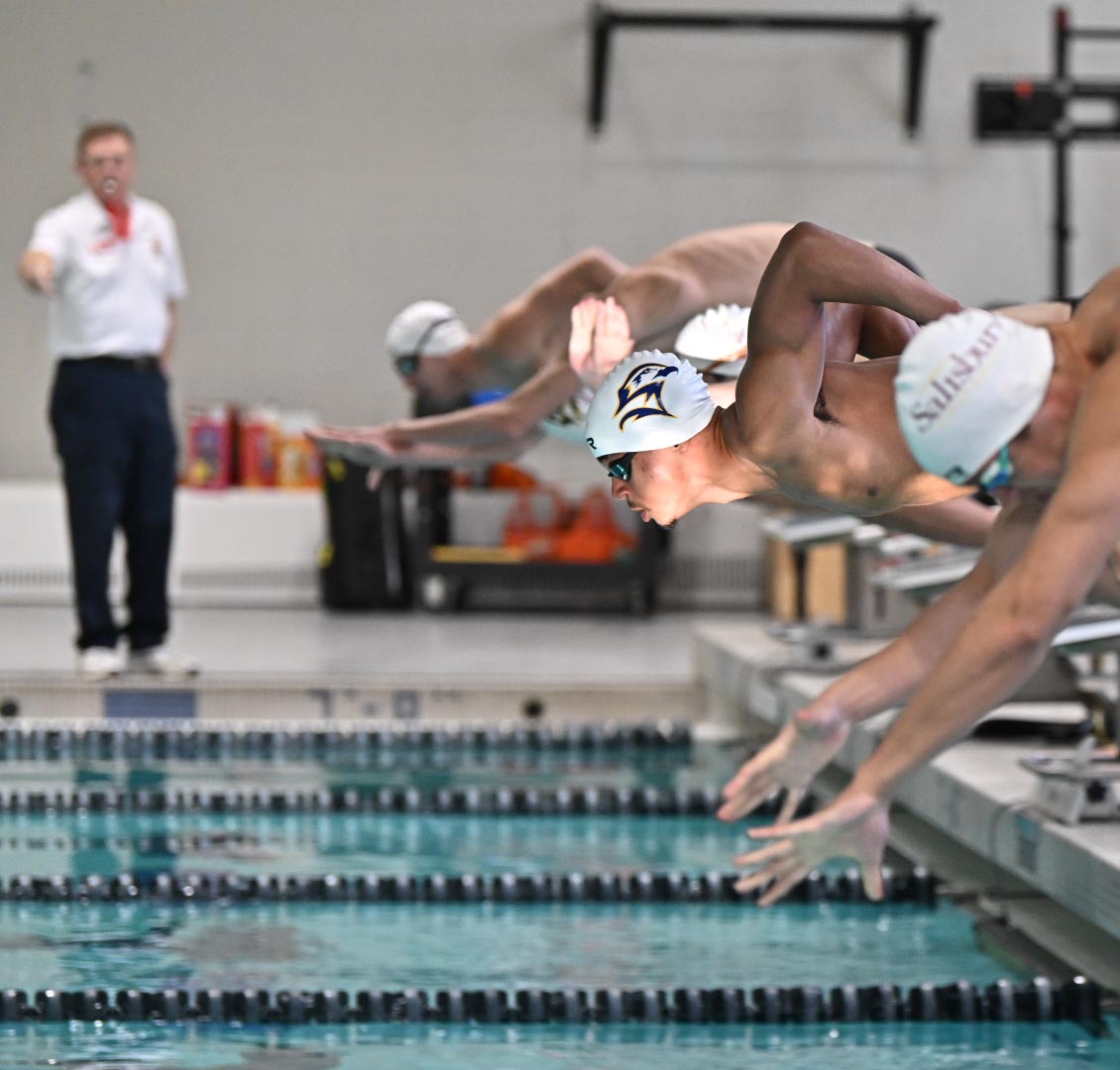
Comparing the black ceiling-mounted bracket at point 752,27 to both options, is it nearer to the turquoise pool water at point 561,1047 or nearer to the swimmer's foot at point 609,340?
the swimmer's foot at point 609,340

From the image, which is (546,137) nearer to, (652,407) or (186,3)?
(186,3)

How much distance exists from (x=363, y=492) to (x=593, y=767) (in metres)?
3.39

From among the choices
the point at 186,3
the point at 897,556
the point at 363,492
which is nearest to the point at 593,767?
the point at 897,556

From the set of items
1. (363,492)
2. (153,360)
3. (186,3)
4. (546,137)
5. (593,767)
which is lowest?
(593,767)

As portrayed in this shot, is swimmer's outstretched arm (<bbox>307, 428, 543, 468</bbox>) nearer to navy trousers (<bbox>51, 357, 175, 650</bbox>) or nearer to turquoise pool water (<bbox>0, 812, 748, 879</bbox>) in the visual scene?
turquoise pool water (<bbox>0, 812, 748, 879</bbox>)

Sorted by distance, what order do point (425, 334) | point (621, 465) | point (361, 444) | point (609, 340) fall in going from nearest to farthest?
point (621, 465) → point (609, 340) → point (361, 444) → point (425, 334)

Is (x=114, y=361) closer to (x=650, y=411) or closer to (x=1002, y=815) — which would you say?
(x=1002, y=815)

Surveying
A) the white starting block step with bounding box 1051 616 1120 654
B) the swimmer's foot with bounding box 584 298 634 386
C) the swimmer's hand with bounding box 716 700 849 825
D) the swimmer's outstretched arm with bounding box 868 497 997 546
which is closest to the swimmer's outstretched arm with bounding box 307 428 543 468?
the swimmer's foot with bounding box 584 298 634 386

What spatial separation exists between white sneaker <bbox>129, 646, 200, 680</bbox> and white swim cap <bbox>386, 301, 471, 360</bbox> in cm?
249

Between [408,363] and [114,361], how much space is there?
2.44 metres

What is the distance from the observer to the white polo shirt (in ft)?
22.6

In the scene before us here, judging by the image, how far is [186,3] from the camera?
1064 cm

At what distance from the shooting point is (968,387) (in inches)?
93.0

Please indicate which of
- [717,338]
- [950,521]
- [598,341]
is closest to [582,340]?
[598,341]
